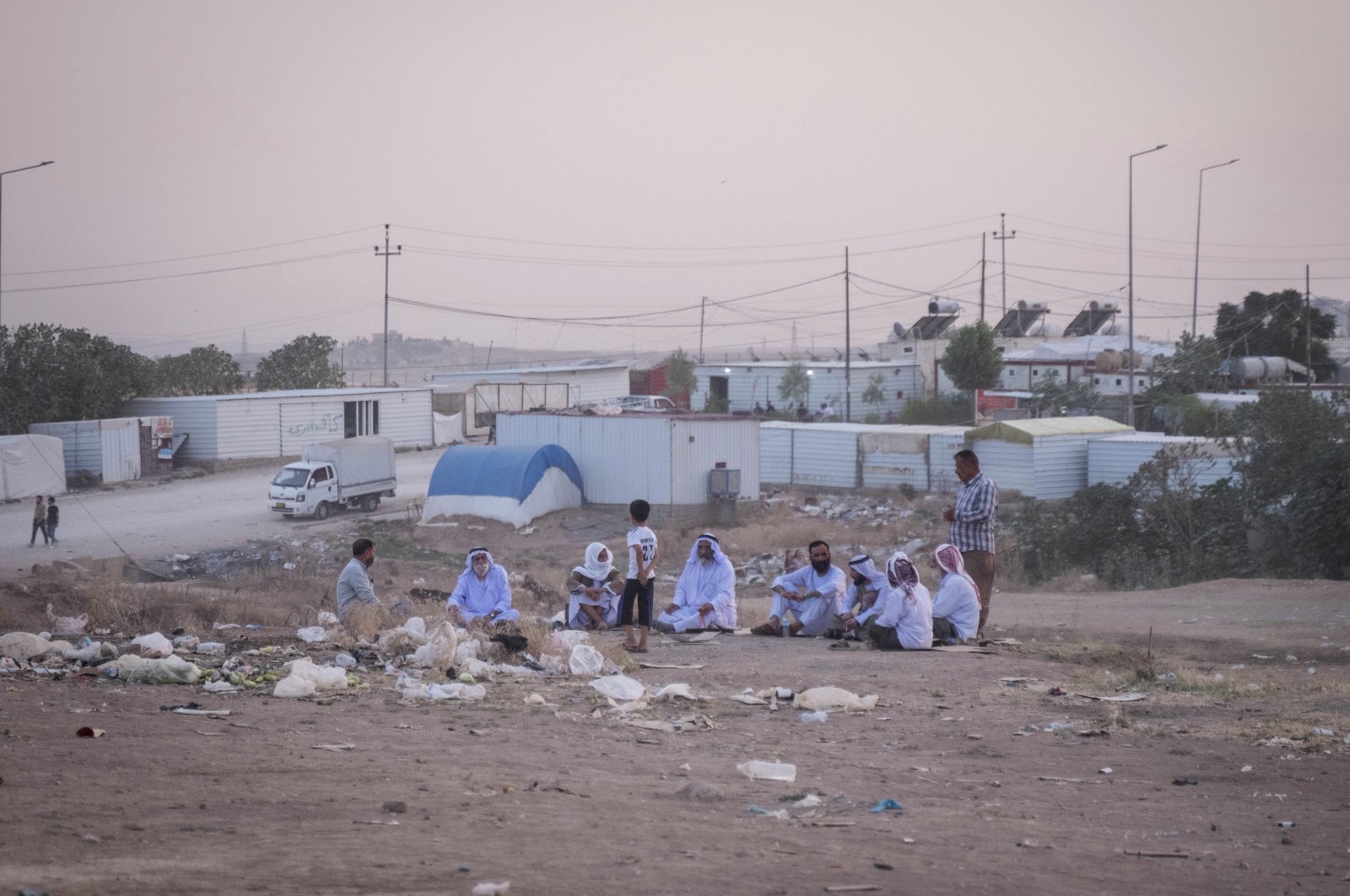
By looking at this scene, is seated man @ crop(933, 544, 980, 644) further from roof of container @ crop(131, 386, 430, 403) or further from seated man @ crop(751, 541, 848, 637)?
roof of container @ crop(131, 386, 430, 403)

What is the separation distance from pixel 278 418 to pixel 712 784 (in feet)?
Result: 117

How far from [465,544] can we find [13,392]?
18.5 meters

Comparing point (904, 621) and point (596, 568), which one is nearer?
point (904, 621)

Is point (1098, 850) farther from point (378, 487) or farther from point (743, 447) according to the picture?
point (378, 487)

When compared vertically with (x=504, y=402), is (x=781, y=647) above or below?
below

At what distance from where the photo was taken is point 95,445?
3344 centimetres

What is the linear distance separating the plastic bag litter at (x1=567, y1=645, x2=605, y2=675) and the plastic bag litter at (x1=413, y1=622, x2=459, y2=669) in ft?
3.01

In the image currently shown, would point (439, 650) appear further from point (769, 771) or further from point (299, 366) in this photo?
point (299, 366)

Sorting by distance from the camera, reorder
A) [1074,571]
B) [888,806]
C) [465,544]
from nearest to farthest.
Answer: [888,806], [1074,571], [465,544]

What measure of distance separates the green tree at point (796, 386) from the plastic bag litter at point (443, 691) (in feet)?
147

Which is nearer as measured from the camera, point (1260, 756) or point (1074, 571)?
point (1260, 756)

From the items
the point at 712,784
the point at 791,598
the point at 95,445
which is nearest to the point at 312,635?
the point at 791,598

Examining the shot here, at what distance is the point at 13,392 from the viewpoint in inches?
1394

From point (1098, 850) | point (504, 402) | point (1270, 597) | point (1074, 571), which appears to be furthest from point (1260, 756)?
point (504, 402)
